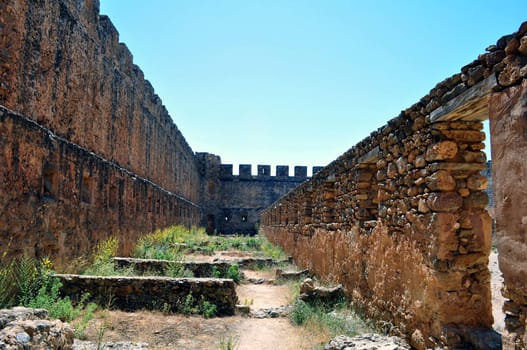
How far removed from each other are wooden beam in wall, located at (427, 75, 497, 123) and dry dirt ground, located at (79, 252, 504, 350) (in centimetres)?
232

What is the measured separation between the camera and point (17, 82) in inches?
233

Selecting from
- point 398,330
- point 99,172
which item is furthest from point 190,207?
point 398,330

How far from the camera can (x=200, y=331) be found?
552cm

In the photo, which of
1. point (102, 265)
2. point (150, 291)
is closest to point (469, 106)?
point (150, 291)

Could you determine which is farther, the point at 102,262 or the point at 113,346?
the point at 102,262

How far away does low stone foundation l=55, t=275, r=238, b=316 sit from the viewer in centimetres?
622

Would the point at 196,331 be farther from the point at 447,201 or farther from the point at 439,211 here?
the point at 447,201

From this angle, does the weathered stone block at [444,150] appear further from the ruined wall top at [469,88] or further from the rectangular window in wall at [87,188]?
the rectangular window in wall at [87,188]

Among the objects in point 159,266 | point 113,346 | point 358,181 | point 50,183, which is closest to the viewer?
point 113,346

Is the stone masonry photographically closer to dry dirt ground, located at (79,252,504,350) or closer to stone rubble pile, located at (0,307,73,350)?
dry dirt ground, located at (79,252,504,350)

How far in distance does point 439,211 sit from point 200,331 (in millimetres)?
3392

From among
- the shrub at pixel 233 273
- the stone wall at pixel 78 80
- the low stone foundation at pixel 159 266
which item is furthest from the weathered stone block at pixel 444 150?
the shrub at pixel 233 273

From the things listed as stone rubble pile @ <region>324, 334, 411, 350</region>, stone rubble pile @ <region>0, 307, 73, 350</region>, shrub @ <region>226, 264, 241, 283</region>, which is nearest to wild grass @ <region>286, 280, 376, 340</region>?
stone rubble pile @ <region>324, 334, 411, 350</region>

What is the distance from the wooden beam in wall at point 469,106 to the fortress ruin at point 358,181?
2cm
